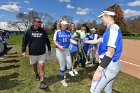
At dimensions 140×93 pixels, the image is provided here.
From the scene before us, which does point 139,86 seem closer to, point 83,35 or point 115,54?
point 83,35

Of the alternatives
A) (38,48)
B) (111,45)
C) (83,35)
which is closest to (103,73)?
(111,45)

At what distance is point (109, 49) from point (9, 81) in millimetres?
5180

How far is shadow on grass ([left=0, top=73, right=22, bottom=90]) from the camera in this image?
23.9ft

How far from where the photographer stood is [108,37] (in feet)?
11.7

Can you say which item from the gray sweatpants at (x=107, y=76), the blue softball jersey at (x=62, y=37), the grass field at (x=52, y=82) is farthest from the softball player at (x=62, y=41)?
the gray sweatpants at (x=107, y=76)

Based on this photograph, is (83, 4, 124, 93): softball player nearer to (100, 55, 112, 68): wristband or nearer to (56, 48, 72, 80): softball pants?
(100, 55, 112, 68): wristband

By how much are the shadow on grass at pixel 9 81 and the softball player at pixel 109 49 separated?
4.12m

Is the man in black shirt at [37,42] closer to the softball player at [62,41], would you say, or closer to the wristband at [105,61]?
the softball player at [62,41]

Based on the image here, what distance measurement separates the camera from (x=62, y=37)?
705 centimetres

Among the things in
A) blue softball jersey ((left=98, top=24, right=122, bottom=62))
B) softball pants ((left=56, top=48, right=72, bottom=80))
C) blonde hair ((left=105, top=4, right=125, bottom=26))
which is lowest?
softball pants ((left=56, top=48, right=72, bottom=80))

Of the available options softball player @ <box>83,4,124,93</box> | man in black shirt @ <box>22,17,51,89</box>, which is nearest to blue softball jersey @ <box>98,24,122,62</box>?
softball player @ <box>83,4,124,93</box>

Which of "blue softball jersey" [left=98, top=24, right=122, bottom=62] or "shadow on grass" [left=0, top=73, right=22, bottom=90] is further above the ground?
"blue softball jersey" [left=98, top=24, right=122, bottom=62]

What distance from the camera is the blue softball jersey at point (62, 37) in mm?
7023

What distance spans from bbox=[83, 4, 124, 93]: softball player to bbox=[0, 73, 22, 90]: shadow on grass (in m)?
4.12
